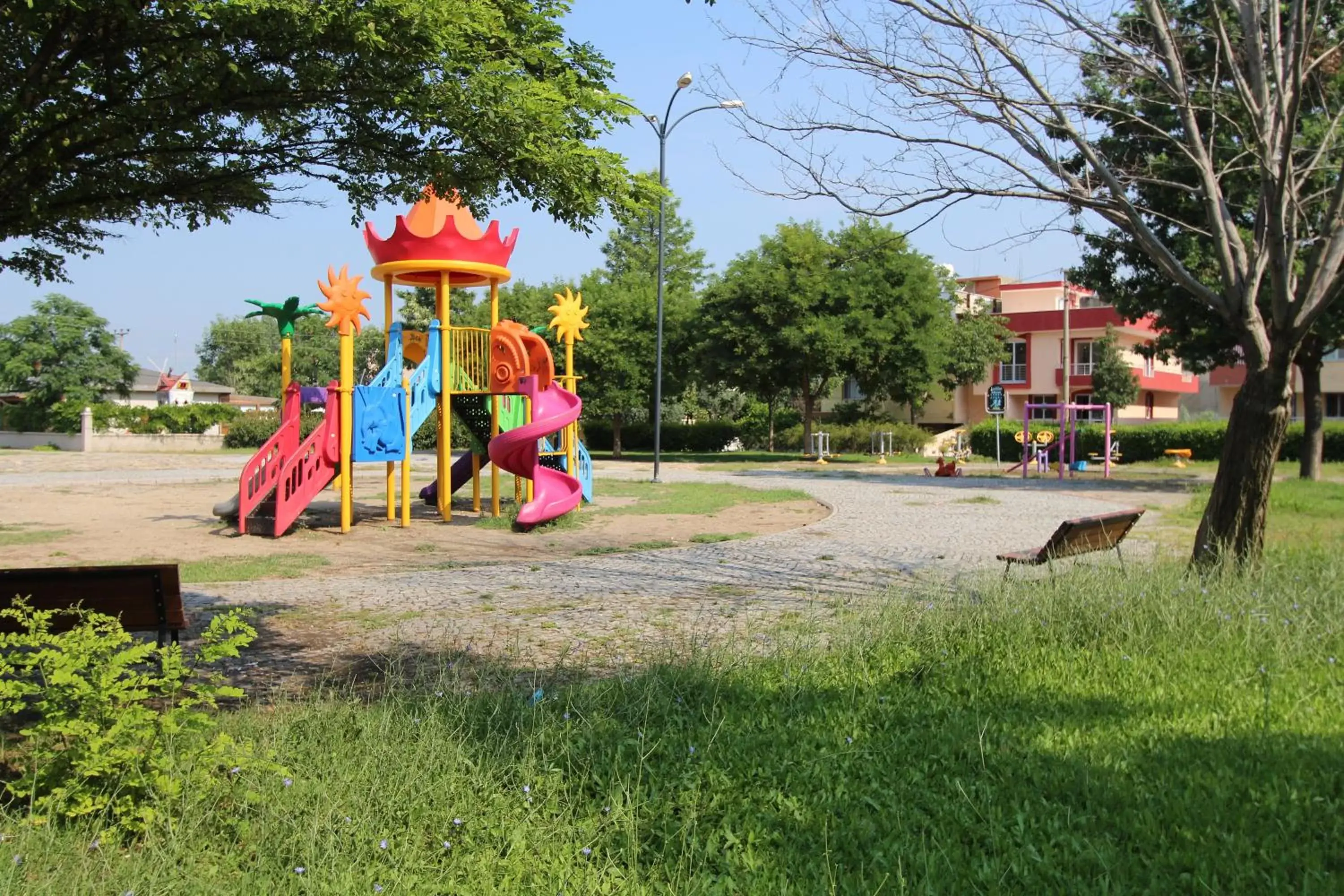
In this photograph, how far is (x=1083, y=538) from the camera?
330 inches

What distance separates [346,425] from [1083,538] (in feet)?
33.6

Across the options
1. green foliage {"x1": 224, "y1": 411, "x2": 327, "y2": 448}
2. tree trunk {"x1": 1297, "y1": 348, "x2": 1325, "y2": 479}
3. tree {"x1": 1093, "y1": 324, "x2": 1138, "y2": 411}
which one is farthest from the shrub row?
tree trunk {"x1": 1297, "y1": 348, "x2": 1325, "y2": 479}

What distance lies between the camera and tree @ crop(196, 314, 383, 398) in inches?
→ 2852

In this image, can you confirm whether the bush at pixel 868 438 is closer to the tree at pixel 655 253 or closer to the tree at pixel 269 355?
the tree at pixel 655 253

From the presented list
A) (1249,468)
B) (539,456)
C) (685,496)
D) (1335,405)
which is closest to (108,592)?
(1249,468)

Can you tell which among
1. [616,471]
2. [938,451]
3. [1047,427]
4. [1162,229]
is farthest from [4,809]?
[938,451]

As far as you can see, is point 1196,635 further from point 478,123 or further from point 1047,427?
point 1047,427

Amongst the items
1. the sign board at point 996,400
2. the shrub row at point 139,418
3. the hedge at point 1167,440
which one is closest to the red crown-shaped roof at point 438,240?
the sign board at point 996,400

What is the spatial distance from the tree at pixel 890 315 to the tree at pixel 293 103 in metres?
32.1

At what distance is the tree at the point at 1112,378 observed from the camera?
5184 centimetres

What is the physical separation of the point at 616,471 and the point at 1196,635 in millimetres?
26167

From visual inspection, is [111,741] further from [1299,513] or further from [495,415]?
[1299,513]

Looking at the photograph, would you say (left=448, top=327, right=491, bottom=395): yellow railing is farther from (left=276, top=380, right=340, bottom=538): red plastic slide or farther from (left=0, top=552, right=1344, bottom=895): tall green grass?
(left=0, top=552, right=1344, bottom=895): tall green grass

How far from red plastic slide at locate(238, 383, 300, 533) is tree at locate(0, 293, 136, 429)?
48803 millimetres
